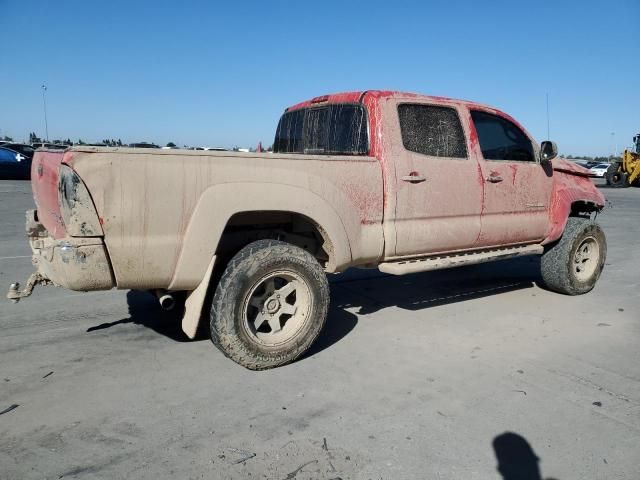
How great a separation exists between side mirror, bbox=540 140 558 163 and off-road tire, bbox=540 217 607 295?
3.22ft

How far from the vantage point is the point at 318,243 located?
435 cm

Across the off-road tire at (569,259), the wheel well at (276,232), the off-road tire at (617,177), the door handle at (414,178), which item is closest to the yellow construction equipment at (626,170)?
the off-road tire at (617,177)

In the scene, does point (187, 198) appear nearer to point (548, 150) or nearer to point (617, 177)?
point (548, 150)

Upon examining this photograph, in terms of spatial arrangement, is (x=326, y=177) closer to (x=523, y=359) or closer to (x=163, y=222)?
(x=163, y=222)

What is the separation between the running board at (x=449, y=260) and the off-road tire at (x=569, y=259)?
347mm

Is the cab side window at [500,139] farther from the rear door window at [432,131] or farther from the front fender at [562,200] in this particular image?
the front fender at [562,200]

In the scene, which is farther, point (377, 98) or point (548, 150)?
point (548, 150)

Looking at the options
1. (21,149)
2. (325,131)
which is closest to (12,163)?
(21,149)

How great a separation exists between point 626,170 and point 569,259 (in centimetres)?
2598

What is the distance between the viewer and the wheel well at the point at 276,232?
3.90 metres

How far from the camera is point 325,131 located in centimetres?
479

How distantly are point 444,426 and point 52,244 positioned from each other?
2.57 metres

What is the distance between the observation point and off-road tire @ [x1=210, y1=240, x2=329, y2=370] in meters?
3.50

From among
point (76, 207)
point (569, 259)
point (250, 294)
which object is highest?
point (76, 207)
